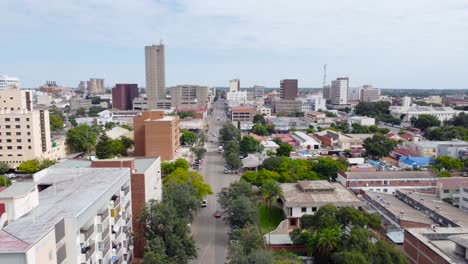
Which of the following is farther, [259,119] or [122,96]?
[122,96]

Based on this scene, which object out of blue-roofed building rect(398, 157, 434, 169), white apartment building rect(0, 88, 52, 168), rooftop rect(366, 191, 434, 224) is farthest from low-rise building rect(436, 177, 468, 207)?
white apartment building rect(0, 88, 52, 168)

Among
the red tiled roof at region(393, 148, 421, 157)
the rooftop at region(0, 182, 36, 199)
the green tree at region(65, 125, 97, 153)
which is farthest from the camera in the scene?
the green tree at region(65, 125, 97, 153)

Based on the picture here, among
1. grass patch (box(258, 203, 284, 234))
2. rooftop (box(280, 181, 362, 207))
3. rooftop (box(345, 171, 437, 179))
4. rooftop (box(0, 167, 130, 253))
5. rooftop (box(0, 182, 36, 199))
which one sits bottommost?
grass patch (box(258, 203, 284, 234))

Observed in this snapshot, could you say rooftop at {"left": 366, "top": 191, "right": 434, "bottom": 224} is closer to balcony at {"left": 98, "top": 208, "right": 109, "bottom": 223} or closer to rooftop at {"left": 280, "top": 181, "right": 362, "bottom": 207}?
rooftop at {"left": 280, "top": 181, "right": 362, "bottom": 207}

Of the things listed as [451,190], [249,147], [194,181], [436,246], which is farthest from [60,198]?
[249,147]

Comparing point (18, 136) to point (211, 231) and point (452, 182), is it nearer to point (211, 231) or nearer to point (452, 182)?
point (211, 231)

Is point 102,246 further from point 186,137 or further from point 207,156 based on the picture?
point 186,137

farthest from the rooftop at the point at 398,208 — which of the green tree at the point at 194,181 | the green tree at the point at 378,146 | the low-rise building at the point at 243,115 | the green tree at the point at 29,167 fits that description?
the low-rise building at the point at 243,115
